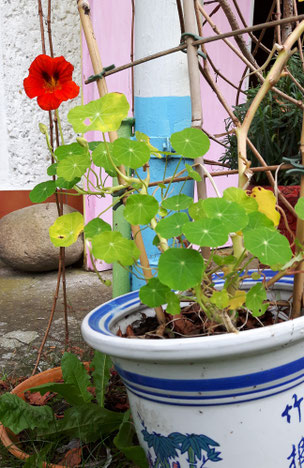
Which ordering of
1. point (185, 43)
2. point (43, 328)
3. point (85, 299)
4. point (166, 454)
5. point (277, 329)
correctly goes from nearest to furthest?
point (277, 329)
point (166, 454)
point (185, 43)
point (43, 328)
point (85, 299)

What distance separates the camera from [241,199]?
0.78m

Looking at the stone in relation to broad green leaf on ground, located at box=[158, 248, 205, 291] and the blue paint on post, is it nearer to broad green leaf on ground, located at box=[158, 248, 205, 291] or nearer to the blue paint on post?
the blue paint on post

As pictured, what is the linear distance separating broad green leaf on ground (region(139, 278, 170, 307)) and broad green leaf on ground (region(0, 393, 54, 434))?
0.51 meters

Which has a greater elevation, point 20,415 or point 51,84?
point 51,84

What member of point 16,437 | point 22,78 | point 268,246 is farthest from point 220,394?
point 22,78

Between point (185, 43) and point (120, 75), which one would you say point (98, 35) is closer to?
point (120, 75)

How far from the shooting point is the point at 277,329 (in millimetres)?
685

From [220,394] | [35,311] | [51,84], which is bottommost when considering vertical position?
[35,311]

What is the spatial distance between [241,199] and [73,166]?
31cm

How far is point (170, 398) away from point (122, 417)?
41 centimetres

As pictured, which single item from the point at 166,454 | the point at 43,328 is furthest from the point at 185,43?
the point at 43,328

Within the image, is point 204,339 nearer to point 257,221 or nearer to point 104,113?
point 257,221

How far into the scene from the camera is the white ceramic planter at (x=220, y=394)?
0.68 metres

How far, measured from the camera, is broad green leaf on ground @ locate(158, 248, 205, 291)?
2.30ft
